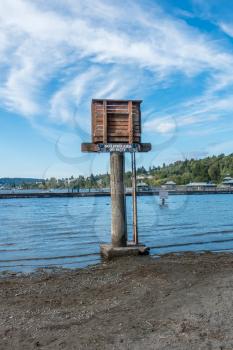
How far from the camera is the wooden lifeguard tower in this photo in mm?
19252

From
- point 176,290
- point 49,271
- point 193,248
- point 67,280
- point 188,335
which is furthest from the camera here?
point 193,248

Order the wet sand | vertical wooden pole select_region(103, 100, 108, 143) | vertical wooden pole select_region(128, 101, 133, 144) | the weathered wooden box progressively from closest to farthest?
1. the wet sand
2. vertical wooden pole select_region(103, 100, 108, 143)
3. the weathered wooden box
4. vertical wooden pole select_region(128, 101, 133, 144)

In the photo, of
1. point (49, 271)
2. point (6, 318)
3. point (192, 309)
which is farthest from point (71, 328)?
point (49, 271)

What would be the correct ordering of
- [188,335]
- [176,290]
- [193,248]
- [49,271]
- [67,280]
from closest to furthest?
[188,335] → [176,290] → [67,280] → [49,271] → [193,248]

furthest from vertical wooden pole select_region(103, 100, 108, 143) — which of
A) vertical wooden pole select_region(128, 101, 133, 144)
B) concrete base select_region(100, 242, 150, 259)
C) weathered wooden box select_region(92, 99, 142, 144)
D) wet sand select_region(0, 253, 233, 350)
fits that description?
wet sand select_region(0, 253, 233, 350)

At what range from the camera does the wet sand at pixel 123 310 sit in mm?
7797

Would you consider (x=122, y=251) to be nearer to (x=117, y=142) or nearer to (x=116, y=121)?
(x=117, y=142)

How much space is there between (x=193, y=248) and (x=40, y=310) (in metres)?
16.0

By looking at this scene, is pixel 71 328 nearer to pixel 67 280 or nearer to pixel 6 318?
pixel 6 318

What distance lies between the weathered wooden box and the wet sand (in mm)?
6196

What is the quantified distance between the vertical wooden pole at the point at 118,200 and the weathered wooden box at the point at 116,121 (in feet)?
2.62

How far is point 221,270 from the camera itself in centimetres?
1509

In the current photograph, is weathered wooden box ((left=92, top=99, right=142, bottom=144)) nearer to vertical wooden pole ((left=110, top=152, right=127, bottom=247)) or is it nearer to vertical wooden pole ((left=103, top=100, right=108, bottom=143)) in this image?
vertical wooden pole ((left=103, top=100, right=108, bottom=143))

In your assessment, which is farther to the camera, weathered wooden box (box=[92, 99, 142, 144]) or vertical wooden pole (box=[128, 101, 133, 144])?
vertical wooden pole (box=[128, 101, 133, 144])
